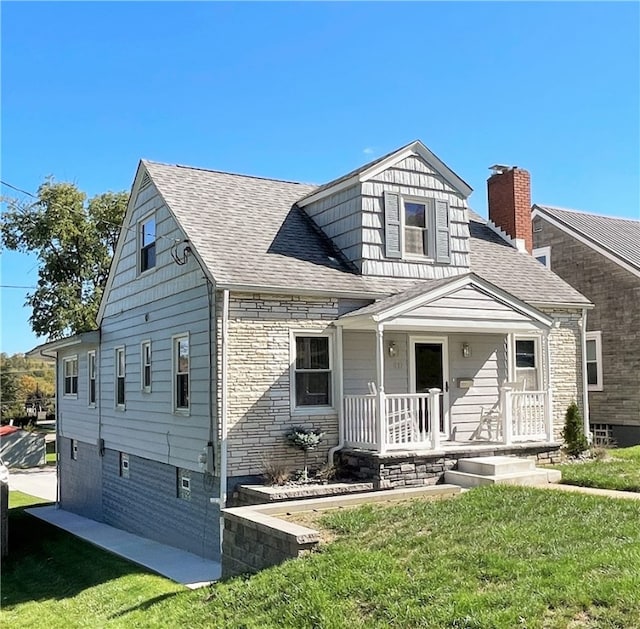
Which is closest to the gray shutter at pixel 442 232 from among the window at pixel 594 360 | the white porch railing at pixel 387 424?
the white porch railing at pixel 387 424

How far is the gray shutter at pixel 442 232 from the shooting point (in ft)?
46.0

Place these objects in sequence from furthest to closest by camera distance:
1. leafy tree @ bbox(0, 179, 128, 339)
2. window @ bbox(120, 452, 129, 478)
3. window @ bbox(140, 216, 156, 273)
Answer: leafy tree @ bbox(0, 179, 128, 339), window @ bbox(120, 452, 129, 478), window @ bbox(140, 216, 156, 273)

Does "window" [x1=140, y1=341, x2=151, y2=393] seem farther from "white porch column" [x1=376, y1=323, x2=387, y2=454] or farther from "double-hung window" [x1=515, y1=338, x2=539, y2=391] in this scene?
"double-hung window" [x1=515, y1=338, x2=539, y2=391]

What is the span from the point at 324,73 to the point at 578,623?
31.2ft

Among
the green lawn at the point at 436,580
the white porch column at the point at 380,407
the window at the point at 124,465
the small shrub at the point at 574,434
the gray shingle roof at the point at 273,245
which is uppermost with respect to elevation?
the gray shingle roof at the point at 273,245

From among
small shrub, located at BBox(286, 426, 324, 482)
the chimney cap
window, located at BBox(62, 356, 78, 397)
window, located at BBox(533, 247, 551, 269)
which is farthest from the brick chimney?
window, located at BBox(62, 356, 78, 397)

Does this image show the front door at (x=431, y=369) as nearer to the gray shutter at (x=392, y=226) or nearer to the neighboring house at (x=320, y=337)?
the neighboring house at (x=320, y=337)

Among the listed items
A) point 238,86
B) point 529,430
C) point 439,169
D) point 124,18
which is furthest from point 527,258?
point 124,18

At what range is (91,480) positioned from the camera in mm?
18609

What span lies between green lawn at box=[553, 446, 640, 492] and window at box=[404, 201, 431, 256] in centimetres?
474

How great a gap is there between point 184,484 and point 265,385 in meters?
2.84

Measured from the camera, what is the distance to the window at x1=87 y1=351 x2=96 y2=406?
1862 centimetres

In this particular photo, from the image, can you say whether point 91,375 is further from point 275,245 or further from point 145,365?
point 275,245

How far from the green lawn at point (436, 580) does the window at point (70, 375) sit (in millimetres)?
11031
